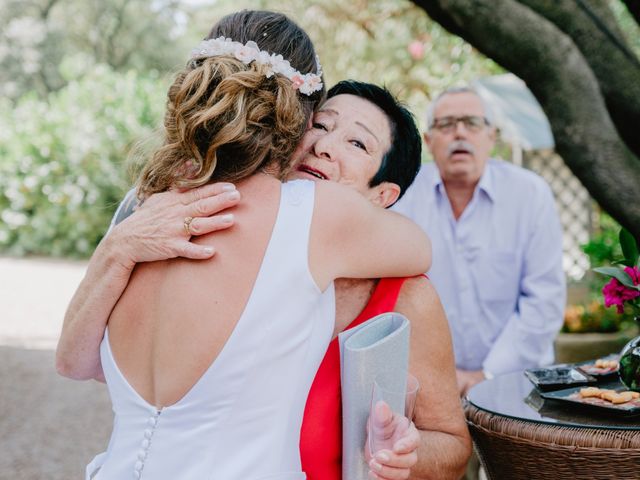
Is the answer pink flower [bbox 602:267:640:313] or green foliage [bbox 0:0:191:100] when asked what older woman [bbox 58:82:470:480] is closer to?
pink flower [bbox 602:267:640:313]

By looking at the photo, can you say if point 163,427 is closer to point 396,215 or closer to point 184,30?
point 396,215

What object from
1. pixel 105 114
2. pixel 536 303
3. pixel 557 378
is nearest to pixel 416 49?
pixel 105 114

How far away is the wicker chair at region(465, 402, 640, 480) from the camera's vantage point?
2.21 metres

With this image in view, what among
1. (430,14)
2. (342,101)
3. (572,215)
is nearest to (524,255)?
(430,14)

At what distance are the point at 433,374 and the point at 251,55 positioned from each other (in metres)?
0.92

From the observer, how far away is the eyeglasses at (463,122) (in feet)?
13.3

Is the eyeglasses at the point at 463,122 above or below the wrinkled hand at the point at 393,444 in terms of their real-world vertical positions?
above

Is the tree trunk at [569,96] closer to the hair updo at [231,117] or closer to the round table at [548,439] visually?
the round table at [548,439]

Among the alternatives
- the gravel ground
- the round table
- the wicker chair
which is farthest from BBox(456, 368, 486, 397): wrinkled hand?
the gravel ground

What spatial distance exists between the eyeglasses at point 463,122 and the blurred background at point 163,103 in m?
0.32

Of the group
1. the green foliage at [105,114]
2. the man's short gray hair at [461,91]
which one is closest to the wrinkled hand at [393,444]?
the man's short gray hair at [461,91]

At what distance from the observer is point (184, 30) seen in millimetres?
24516

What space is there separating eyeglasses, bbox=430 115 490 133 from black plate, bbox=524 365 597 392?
1643 mm

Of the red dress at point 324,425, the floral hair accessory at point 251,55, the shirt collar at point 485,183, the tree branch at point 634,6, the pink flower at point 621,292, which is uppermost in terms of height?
the tree branch at point 634,6
